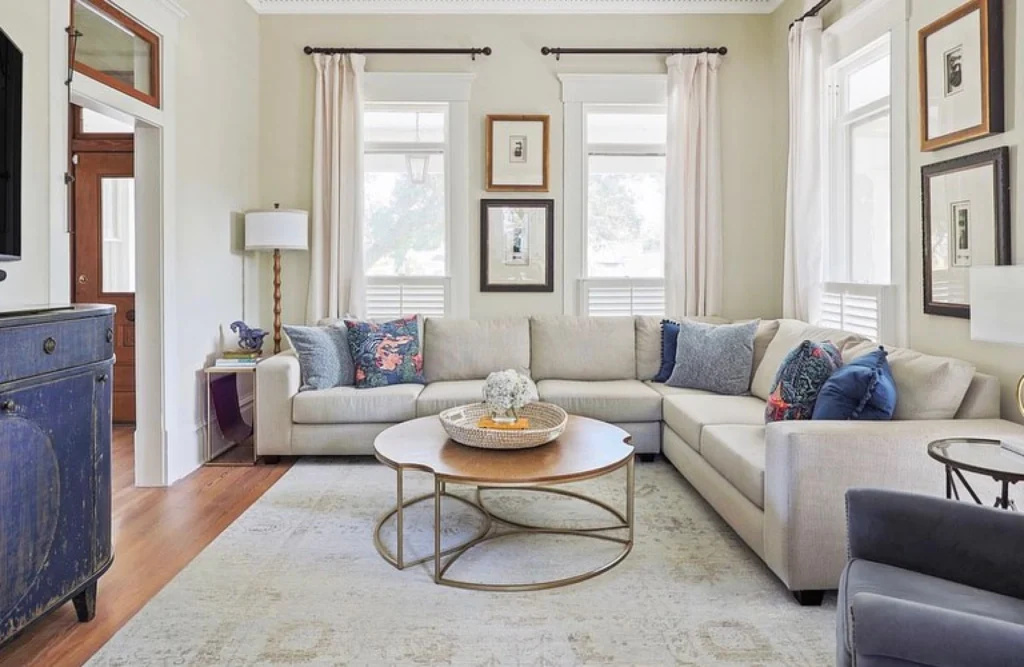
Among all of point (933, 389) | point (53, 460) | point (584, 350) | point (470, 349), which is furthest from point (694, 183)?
point (53, 460)

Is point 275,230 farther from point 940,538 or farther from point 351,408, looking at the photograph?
point 940,538

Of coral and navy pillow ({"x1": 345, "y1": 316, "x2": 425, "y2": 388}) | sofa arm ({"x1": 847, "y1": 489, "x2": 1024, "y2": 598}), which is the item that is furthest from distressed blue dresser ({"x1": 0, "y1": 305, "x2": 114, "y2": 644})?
sofa arm ({"x1": 847, "y1": 489, "x2": 1024, "y2": 598})

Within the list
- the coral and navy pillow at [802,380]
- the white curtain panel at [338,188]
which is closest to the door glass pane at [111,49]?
the white curtain panel at [338,188]

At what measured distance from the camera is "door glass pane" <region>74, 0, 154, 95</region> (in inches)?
118

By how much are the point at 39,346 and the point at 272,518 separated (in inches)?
58.6

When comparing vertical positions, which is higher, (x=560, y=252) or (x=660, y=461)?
(x=560, y=252)

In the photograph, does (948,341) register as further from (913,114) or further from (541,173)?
(541,173)

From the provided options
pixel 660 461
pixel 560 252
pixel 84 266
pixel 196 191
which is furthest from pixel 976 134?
pixel 84 266

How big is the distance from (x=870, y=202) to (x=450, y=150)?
279cm

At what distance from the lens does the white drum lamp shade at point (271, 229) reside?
4453mm

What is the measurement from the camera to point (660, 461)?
162 inches

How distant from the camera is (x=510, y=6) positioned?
487 cm

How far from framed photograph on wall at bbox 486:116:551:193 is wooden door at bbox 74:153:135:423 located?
2.71 metres

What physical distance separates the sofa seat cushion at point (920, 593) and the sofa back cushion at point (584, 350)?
9.62 feet
